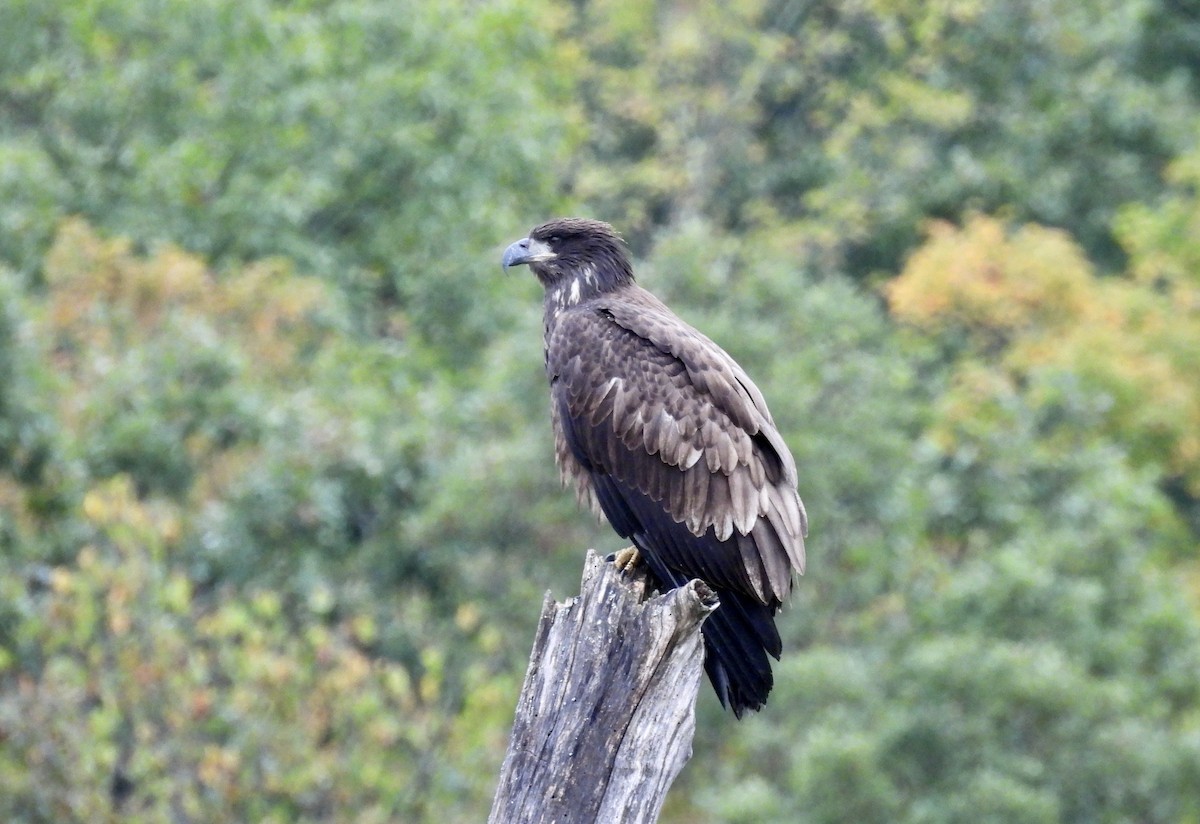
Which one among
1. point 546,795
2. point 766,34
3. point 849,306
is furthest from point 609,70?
point 546,795

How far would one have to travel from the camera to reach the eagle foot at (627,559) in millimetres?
8016

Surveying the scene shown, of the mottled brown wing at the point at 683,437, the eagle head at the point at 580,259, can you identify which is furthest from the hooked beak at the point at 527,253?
the mottled brown wing at the point at 683,437

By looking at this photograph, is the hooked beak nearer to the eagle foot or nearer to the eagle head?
the eagle head

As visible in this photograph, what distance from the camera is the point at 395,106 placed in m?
26.8

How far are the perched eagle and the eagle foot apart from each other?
0.07 meters

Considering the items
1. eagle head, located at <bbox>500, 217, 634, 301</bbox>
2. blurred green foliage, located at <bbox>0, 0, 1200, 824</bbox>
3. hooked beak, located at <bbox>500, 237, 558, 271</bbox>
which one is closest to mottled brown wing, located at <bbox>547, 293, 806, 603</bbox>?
eagle head, located at <bbox>500, 217, 634, 301</bbox>

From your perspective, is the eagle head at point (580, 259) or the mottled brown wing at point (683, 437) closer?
the mottled brown wing at point (683, 437)

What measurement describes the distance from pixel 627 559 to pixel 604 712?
7.46 ft

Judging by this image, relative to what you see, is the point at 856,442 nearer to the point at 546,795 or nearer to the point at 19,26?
the point at 546,795

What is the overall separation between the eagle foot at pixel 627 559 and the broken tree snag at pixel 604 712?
6.62 feet

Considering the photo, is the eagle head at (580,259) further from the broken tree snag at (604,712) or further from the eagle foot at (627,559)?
the broken tree snag at (604,712)

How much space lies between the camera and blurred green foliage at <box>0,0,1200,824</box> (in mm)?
13602

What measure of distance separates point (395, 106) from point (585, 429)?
763 inches

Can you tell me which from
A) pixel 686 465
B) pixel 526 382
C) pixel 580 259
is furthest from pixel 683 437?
pixel 526 382
